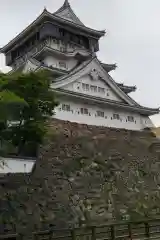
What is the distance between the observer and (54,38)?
34.5m

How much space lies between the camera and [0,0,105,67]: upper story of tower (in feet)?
111

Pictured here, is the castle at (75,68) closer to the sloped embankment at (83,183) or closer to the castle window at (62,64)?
the castle window at (62,64)

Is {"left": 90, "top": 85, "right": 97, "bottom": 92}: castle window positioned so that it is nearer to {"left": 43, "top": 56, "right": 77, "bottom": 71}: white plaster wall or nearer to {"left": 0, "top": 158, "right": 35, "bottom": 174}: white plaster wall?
{"left": 43, "top": 56, "right": 77, "bottom": 71}: white plaster wall

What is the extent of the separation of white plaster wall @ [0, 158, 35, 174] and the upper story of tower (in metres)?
15.0

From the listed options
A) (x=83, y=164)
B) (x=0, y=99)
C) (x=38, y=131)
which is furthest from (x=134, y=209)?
(x=0, y=99)

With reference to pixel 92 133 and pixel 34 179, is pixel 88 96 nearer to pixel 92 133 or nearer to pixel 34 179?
pixel 92 133

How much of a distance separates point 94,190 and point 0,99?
37.3 ft

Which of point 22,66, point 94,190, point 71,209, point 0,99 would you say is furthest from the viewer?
point 22,66

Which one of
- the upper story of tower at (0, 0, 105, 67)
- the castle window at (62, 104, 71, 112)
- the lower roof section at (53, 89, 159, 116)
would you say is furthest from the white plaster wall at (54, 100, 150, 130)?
the upper story of tower at (0, 0, 105, 67)

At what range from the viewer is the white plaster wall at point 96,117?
28562 mm

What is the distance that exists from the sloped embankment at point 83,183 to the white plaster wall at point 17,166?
23.5 inches

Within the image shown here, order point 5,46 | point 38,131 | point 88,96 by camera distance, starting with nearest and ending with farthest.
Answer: point 38,131 < point 88,96 < point 5,46

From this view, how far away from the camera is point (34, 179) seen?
2017cm

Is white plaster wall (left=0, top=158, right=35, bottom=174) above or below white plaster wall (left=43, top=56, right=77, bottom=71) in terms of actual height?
below
